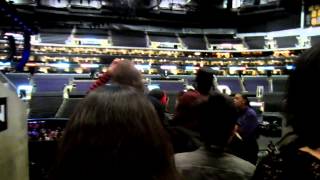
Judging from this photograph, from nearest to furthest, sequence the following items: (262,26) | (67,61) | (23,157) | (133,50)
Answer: (23,157) → (67,61) → (133,50) → (262,26)

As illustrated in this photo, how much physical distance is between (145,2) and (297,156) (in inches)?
1086

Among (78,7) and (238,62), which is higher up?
(78,7)

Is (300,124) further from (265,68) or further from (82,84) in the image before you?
(265,68)

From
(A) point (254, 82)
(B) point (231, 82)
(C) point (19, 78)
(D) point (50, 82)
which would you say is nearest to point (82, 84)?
(D) point (50, 82)

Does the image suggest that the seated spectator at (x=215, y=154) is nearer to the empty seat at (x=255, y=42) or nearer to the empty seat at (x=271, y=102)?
the empty seat at (x=271, y=102)

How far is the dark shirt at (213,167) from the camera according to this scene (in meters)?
2.18

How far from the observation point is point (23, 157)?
4.68m

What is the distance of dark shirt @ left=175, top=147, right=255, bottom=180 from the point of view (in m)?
2.18

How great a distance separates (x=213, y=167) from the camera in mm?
2203

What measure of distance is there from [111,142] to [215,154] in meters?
1.26

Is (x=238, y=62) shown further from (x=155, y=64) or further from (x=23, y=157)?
(x=23, y=157)

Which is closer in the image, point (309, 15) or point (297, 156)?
point (297, 156)

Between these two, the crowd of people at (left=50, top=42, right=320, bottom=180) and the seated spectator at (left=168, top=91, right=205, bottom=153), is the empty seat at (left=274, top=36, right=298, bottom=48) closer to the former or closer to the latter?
the seated spectator at (left=168, top=91, right=205, bottom=153)

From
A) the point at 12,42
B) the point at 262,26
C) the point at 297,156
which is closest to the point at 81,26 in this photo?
the point at 262,26
